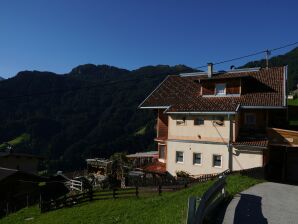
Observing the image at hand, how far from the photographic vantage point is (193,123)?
31.7 m

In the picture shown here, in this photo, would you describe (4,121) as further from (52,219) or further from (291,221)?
(291,221)

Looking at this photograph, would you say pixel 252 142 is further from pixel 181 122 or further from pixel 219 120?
pixel 181 122

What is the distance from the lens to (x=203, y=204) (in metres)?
10.3

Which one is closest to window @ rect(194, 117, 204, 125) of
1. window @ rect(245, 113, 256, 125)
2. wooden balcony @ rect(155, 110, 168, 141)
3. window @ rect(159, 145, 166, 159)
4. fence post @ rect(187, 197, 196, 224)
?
window @ rect(245, 113, 256, 125)

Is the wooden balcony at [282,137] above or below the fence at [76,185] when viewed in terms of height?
above

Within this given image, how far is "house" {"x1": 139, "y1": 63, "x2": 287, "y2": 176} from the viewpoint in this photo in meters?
28.9

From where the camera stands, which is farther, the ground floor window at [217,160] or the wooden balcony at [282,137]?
the ground floor window at [217,160]

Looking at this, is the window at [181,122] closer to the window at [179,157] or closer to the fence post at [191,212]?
the window at [179,157]

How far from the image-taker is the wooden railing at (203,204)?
8.82 meters

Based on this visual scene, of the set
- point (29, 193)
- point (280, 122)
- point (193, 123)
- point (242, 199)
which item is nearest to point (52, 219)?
point (242, 199)

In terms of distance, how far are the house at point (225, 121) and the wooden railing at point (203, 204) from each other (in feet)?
47.7

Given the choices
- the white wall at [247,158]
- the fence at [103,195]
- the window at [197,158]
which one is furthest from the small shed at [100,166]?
the white wall at [247,158]

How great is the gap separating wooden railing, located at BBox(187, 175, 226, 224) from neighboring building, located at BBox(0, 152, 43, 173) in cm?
4008

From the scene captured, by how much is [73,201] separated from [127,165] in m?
9.72
